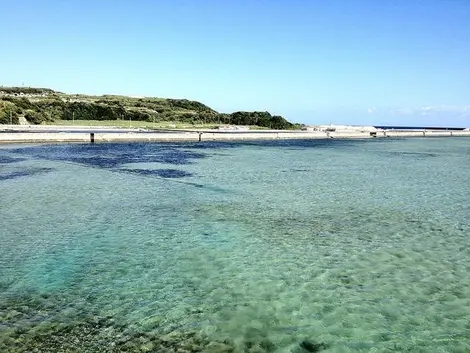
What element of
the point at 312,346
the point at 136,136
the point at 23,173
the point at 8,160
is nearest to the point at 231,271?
the point at 312,346

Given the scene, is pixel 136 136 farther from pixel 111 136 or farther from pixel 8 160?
pixel 8 160

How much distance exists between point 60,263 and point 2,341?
3740 millimetres

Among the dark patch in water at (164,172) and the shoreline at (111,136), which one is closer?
the dark patch in water at (164,172)

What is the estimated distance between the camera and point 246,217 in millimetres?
15391

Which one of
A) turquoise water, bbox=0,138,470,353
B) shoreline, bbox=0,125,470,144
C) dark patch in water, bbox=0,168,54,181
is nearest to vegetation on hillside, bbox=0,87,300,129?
shoreline, bbox=0,125,470,144

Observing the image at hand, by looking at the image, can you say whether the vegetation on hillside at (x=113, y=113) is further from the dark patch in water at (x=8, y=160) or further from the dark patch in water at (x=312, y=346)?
the dark patch in water at (x=312, y=346)

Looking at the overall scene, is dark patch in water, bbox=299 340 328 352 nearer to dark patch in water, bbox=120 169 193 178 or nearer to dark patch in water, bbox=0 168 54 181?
→ dark patch in water, bbox=120 169 193 178

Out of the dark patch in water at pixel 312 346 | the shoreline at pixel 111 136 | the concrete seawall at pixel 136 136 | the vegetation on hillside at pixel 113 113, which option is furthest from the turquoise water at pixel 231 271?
the vegetation on hillside at pixel 113 113

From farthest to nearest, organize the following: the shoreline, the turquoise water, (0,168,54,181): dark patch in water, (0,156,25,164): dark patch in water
Answer: 1. the shoreline
2. (0,156,25,164): dark patch in water
3. (0,168,54,181): dark patch in water
4. the turquoise water

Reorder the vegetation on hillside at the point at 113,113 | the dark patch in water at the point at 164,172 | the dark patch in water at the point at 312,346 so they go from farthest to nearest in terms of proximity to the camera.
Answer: the vegetation on hillside at the point at 113,113, the dark patch in water at the point at 164,172, the dark patch in water at the point at 312,346

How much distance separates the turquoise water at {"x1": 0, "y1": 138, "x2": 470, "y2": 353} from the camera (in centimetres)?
678

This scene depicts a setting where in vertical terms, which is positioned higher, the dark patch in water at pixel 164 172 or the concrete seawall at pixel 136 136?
the concrete seawall at pixel 136 136

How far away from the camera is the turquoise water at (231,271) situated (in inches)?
267

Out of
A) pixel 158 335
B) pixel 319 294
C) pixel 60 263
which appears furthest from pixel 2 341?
pixel 319 294
